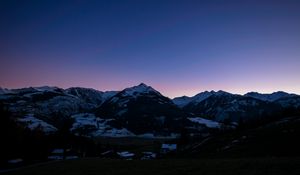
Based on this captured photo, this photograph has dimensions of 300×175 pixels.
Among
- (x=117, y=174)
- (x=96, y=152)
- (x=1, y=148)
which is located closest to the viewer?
(x=117, y=174)

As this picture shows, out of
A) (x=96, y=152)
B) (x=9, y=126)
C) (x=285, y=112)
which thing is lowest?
(x=96, y=152)

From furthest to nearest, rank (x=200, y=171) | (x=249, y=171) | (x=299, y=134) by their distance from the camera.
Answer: (x=299, y=134) < (x=200, y=171) < (x=249, y=171)

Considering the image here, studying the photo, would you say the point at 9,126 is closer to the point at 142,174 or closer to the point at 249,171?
the point at 142,174

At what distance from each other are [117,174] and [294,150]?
57.6 meters

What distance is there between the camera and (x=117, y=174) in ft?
113

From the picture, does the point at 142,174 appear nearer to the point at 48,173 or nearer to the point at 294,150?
the point at 48,173

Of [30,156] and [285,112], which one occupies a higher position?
[285,112]

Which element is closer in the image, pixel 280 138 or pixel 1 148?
pixel 1 148

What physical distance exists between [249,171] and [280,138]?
232ft

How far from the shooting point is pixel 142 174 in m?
33.0

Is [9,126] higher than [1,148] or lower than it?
higher

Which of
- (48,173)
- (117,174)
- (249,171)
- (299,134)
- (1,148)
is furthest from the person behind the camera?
(299,134)

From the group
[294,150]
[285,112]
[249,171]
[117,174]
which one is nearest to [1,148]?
[117,174]

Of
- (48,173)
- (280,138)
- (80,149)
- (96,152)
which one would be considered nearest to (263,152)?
(280,138)
